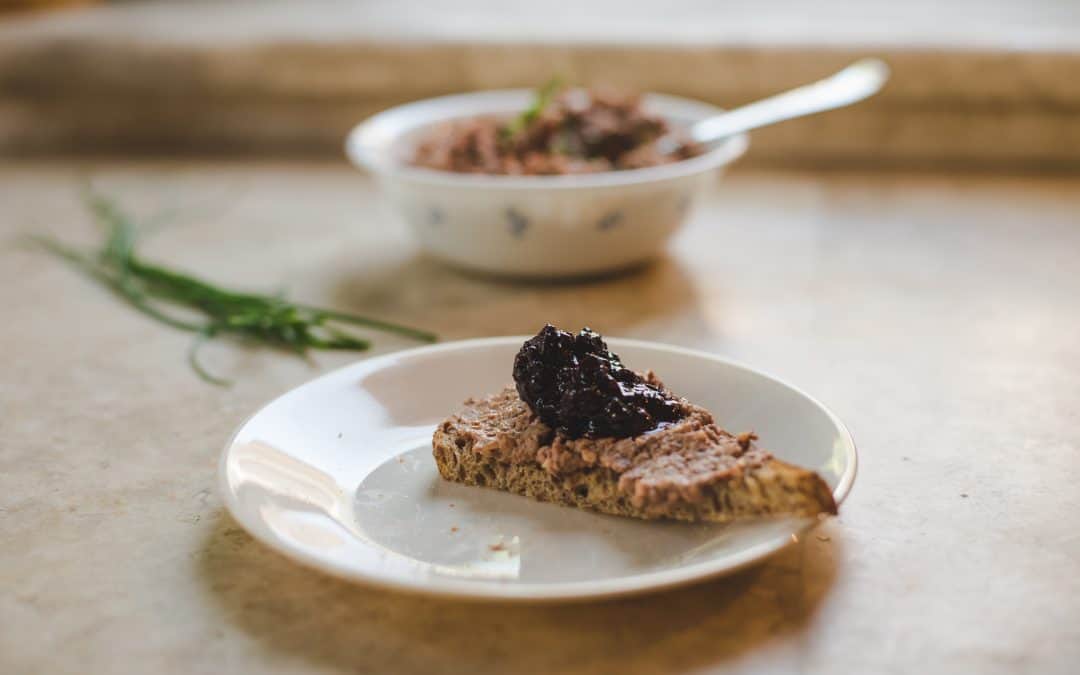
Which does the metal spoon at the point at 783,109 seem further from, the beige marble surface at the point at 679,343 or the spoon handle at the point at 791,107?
the beige marble surface at the point at 679,343

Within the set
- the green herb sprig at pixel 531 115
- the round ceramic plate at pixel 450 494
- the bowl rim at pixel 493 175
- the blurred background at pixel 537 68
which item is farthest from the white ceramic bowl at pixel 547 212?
the blurred background at pixel 537 68

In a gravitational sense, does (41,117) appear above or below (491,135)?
below

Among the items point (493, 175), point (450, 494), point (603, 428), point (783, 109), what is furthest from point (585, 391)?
point (783, 109)

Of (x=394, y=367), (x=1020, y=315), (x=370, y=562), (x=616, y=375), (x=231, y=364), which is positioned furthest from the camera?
(x=1020, y=315)

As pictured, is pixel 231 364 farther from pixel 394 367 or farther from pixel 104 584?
pixel 104 584

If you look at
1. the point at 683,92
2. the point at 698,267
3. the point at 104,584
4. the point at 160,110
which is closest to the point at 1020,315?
the point at 698,267

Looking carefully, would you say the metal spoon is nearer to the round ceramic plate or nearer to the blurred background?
the blurred background

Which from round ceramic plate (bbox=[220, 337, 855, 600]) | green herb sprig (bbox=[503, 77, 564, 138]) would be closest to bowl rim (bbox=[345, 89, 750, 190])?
green herb sprig (bbox=[503, 77, 564, 138])
